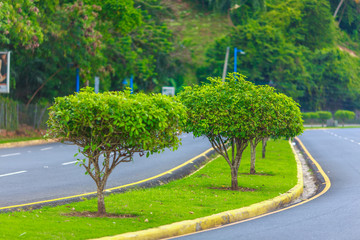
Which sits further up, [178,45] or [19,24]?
[178,45]

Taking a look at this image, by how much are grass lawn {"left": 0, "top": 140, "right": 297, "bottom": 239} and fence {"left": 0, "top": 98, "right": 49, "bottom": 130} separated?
1862 centimetres

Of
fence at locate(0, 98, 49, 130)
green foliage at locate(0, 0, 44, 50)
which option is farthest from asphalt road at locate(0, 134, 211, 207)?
fence at locate(0, 98, 49, 130)

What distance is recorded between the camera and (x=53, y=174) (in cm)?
1702

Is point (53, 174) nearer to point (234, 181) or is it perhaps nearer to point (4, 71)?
point (234, 181)

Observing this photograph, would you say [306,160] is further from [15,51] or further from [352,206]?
[15,51]

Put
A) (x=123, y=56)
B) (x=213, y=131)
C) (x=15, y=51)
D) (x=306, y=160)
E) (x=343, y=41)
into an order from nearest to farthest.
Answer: (x=213, y=131), (x=306, y=160), (x=15, y=51), (x=123, y=56), (x=343, y=41)

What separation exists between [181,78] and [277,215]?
6276 cm

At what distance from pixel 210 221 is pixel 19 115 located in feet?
91.7

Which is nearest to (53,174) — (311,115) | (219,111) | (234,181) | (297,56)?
(234,181)

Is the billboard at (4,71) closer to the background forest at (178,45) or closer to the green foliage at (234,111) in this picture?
the background forest at (178,45)

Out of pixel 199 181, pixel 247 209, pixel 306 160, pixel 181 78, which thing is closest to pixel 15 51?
pixel 306 160

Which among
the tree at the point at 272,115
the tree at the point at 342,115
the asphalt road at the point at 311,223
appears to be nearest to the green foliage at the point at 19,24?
the tree at the point at 272,115

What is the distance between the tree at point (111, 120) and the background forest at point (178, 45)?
16.4ft

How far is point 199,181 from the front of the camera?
52.2 feet
